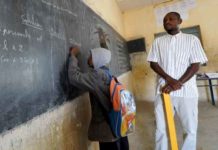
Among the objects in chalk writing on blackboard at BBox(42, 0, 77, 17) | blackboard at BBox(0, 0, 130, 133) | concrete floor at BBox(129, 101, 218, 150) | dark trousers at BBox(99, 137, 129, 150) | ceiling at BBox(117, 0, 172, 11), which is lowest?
concrete floor at BBox(129, 101, 218, 150)

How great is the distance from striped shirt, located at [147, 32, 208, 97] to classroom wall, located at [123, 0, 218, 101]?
3.39 m

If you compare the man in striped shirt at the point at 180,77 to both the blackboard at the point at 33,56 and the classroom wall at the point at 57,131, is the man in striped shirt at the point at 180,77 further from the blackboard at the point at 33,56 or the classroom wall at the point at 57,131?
the blackboard at the point at 33,56

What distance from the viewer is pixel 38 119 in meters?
1.09

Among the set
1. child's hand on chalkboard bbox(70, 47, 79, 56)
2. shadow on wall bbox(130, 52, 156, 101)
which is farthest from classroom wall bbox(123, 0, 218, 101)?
child's hand on chalkboard bbox(70, 47, 79, 56)

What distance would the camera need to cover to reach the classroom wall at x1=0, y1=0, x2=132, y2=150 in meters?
0.92

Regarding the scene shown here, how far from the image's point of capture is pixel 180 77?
5.78ft

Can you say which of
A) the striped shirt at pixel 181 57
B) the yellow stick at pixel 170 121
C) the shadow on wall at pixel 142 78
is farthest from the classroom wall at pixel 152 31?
the yellow stick at pixel 170 121

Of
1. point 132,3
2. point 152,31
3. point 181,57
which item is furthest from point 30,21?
point 152,31

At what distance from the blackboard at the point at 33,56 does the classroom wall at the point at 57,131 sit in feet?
0.16

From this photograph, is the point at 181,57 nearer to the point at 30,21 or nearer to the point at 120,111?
the point at 120,111

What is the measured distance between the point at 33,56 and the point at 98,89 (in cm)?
49

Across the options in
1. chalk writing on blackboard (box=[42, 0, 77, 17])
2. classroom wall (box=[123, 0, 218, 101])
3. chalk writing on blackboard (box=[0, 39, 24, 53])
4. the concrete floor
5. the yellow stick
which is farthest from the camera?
classroom wall (box=[123, 0, 218, 101])

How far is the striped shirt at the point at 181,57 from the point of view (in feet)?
5.75

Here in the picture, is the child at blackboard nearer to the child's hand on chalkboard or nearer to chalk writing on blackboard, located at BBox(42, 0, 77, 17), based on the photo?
the child's hand on chalkboard
